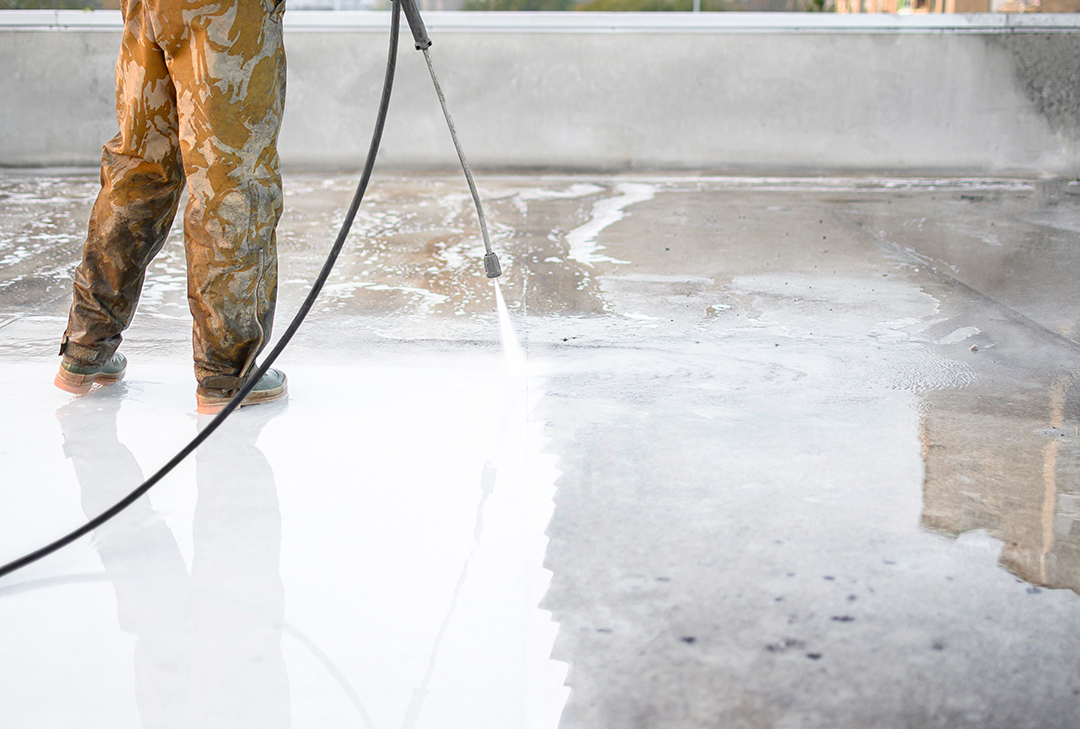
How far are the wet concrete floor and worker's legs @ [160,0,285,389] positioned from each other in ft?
0.64

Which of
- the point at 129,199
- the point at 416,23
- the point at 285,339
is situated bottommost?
A: the point at 285,339

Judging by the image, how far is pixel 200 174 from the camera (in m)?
1.90

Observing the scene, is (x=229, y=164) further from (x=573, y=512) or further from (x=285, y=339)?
(x=573, y=512)

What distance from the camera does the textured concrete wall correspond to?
5.29m

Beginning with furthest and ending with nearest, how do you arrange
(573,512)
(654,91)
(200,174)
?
1. (654,91)
2. (200,174)
3. (573,512)

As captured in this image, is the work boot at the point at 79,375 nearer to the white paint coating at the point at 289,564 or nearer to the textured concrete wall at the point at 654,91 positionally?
the white paint coating at the point at 289,564

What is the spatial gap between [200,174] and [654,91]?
153 inches

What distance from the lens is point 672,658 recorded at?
121 centimetres

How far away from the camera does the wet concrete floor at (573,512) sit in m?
1.17

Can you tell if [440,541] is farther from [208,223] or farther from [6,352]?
[6,352]

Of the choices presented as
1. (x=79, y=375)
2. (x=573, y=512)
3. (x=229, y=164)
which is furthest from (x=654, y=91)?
(x=573, y=512)

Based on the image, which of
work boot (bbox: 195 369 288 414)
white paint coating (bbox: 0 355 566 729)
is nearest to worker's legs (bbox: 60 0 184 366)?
white paint coating (bbox: 0 355 566 729)

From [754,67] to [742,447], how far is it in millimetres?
4012

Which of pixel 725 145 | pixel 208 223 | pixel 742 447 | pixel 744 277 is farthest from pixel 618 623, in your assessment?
pixel 725 145
